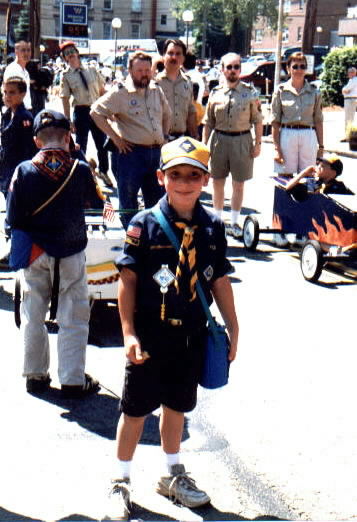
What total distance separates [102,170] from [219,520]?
34.7ft

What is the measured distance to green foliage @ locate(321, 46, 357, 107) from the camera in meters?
29.1

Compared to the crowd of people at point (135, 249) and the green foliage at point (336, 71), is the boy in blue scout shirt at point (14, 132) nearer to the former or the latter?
the crowd of people at point (135, 249)

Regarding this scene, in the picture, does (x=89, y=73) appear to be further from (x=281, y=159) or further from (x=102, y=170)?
(x=281, y=159)

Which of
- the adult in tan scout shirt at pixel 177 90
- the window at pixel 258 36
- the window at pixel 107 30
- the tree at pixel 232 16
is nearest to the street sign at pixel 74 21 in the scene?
the adult in tan scout shirt at pixel 177 90

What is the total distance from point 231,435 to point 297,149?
232 inches

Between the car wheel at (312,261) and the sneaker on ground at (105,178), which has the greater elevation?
the car wheel at (312,261)

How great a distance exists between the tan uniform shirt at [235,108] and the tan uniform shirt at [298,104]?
40 cm

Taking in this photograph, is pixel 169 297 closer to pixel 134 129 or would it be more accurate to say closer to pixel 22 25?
pixel 134 129

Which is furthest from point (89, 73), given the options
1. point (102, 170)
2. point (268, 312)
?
point (268, 312)

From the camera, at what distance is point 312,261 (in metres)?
8.64

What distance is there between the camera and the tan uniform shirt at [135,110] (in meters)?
8.19

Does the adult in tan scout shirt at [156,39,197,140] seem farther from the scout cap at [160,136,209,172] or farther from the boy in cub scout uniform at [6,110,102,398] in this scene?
the scout cap at [160,136,209,172]

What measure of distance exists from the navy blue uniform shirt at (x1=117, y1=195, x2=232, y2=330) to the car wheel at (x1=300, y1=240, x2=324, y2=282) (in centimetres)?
465

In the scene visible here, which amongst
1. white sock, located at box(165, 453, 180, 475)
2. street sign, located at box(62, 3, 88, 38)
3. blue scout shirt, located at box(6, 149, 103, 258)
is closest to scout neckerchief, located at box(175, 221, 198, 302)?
white sock, located at box(165, 453, 180, 475)
